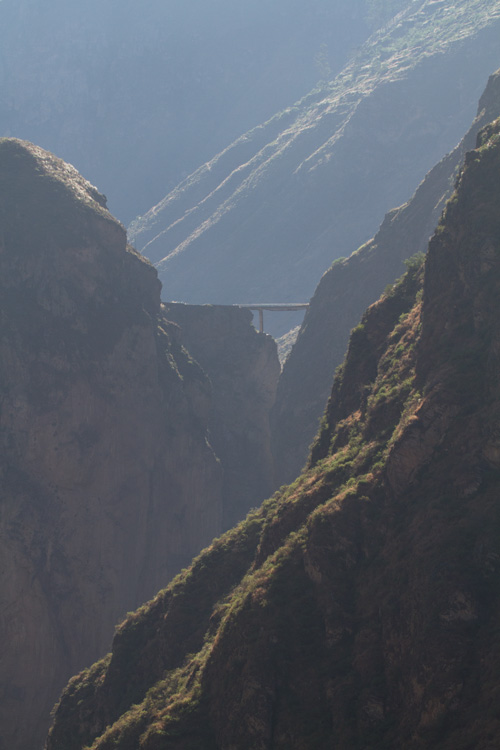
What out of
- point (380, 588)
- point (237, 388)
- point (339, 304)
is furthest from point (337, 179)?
point (380, 588)

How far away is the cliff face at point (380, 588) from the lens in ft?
58.2

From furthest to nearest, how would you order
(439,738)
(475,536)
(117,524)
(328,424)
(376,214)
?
(376,214), (117,524), (328,424), (475,536), (439,738)

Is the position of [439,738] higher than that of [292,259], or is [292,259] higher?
[292,259]

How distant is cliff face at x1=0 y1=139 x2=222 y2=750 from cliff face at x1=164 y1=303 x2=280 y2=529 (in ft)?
14.9

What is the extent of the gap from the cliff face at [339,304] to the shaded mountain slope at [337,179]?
75.9m

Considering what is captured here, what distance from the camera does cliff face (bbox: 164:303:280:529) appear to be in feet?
216

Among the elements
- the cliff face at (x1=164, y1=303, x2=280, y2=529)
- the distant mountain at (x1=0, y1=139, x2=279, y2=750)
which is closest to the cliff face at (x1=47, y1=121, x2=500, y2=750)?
the distant mountain at (x1=0, y1=139, x2=279, y2=750)

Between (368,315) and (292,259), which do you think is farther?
(292,259)

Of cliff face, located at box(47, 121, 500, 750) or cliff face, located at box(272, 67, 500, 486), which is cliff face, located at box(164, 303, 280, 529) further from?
cliff face, located at box(47, 121, 500, 750)

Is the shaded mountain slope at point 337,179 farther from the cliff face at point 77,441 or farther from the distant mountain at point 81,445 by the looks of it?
the cliff face at point 77,441

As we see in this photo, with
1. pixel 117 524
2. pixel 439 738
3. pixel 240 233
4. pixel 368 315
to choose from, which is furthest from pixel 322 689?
pixel 240 233

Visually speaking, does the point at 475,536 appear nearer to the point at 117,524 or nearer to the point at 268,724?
the point at 268,724

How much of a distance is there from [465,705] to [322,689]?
443cm

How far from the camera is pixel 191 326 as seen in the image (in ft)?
237
